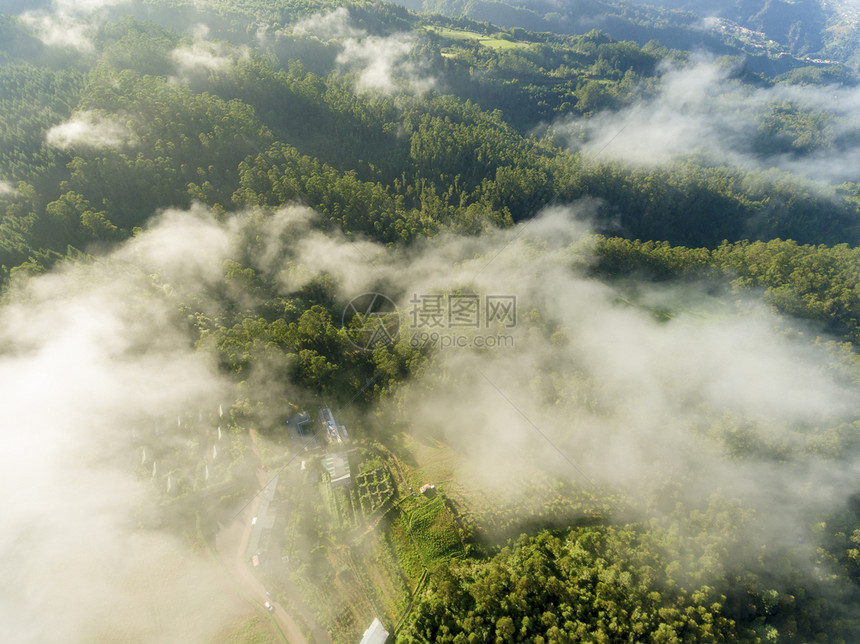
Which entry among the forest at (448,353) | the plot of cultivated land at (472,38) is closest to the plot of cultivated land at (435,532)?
the forest at (448,353)

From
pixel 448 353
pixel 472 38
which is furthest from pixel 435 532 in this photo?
pixel 472 38

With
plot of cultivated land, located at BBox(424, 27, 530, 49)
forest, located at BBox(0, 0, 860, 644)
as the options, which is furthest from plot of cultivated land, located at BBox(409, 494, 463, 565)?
plot of cultivated land, located at BBox(424, 27, 530, 49)

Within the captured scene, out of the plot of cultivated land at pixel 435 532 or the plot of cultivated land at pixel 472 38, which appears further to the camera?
the plot of cultivated land at pixel 472 38

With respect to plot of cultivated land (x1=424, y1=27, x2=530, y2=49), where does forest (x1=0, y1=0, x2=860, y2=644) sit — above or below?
below

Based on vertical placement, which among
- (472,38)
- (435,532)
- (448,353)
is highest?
(472,38)

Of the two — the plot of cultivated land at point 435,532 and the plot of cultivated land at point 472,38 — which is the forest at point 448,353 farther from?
the plot of cultivated land at point 472,38

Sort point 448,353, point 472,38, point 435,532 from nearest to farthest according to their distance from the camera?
point 435,532
point 448,353
point 472,38

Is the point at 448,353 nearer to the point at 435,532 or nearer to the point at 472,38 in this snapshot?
the point at 435,532

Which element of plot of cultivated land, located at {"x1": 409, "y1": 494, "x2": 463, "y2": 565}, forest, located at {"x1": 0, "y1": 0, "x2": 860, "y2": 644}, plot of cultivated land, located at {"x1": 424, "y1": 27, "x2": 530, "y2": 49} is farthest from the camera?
plot of cultivated land, located at {"x1": 424, "y1": 27, "x2": 530, "y2": 49}

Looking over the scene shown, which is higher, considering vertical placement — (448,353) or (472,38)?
(472,38)

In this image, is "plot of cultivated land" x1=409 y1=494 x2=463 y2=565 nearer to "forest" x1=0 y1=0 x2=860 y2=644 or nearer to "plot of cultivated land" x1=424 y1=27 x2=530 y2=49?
"forest" x1=0 y1=0 x2=860 y2=644
